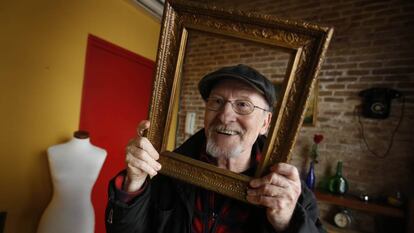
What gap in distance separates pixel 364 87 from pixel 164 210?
2312 mm

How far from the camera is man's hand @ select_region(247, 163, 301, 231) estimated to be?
74 centimetres

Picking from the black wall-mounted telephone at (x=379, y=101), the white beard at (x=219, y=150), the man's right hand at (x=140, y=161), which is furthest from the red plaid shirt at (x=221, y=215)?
the black wall-mounted telephone at (x=379, y=101)

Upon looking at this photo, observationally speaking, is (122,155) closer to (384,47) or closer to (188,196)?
(188,196)

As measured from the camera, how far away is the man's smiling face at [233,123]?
0.91 meters

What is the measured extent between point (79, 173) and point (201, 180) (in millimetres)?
1481

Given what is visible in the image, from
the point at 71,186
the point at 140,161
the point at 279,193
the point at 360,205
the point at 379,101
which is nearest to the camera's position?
the point at 279,193

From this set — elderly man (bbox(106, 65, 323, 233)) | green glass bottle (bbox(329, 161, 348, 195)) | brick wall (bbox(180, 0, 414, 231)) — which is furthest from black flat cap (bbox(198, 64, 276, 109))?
green glass bottle (bbox(329, 161, 348, 195))

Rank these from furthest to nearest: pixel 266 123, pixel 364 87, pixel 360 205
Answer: pixel 364 87
pixel 360 205
pixel 266 123

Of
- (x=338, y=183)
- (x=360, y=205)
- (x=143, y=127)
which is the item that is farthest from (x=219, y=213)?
(x=338, y=183)

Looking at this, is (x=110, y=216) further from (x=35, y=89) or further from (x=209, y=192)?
(x=35, y=89)

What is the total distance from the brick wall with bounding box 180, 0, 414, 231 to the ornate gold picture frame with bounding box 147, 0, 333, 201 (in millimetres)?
1493

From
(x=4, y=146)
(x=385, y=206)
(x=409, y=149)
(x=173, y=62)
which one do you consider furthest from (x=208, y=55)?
(x=409, y=149)

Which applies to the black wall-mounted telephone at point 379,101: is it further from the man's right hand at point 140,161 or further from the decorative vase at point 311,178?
the man's right hand at point 140,161

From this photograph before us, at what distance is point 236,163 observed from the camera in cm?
98
